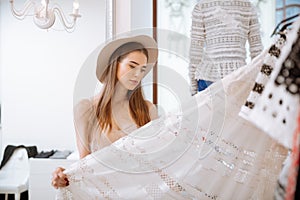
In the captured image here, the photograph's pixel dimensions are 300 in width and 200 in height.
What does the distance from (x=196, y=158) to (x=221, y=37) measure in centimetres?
76

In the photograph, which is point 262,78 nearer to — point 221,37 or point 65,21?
point 221,37

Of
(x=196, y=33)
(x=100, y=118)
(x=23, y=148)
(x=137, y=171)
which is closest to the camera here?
(x=137, y=171)

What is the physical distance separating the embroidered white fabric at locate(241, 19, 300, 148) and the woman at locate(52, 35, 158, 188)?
38.3 inches

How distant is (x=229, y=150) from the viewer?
130 centimetres

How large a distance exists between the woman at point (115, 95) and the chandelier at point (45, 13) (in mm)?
537

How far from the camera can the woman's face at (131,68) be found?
1677 millimetres

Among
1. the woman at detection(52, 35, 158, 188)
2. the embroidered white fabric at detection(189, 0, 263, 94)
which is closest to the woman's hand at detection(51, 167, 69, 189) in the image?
the woman at detection(52, 35, 158, 188)

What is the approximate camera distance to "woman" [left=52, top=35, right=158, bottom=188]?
5.53 ft

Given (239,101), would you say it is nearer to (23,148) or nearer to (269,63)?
(269,63)

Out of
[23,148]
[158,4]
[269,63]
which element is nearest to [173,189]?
[269,63]

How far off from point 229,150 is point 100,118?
1.97ft

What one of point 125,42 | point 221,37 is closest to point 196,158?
point 125,42

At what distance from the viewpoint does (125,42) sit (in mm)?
1717

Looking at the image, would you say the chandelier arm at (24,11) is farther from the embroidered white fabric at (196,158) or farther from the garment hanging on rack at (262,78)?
the garment hanging on rack at (262,78)
